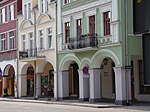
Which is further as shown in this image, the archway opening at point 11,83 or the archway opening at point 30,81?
the archway opening at point 11,83

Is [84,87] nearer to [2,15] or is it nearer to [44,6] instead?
[44,6]

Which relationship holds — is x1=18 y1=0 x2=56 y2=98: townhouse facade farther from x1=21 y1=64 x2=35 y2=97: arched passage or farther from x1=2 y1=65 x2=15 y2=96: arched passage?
x1=2 y1=65 x2=15 y2=96: arched passage

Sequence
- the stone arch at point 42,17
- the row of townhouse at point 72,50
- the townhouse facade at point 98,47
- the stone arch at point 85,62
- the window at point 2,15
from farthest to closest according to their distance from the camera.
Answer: the window at point 2,15
the stone arch at point 42,17
the stone arch at point 85,62
the row of townhouse at point 72,50
the townhouse facade at point 98,47

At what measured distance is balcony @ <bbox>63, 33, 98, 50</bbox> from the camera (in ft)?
86.5

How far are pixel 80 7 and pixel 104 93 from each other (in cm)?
876

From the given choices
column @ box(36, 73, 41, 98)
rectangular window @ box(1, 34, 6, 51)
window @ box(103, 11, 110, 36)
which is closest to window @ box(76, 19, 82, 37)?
window @ box(103, 11, 110, 36)

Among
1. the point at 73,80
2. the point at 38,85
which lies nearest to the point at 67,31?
the point at 73,80

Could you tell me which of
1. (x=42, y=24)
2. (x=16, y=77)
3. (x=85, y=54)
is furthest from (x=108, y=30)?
(x=16, y=77)

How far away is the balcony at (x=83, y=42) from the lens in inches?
1038

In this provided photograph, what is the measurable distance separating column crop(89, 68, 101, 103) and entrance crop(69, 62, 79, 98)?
7.97 metres

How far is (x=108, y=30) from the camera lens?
2567 centimetres

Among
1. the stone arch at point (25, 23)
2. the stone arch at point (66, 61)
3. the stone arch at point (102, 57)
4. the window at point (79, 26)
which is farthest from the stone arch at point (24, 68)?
the stone arch at point (102, 57)

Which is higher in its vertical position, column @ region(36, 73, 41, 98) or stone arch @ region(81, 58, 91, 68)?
stone arch @ region(81, 58, 91, 68)

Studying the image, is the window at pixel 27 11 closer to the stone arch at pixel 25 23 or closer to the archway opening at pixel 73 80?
the stone arch at pixel 25 23
